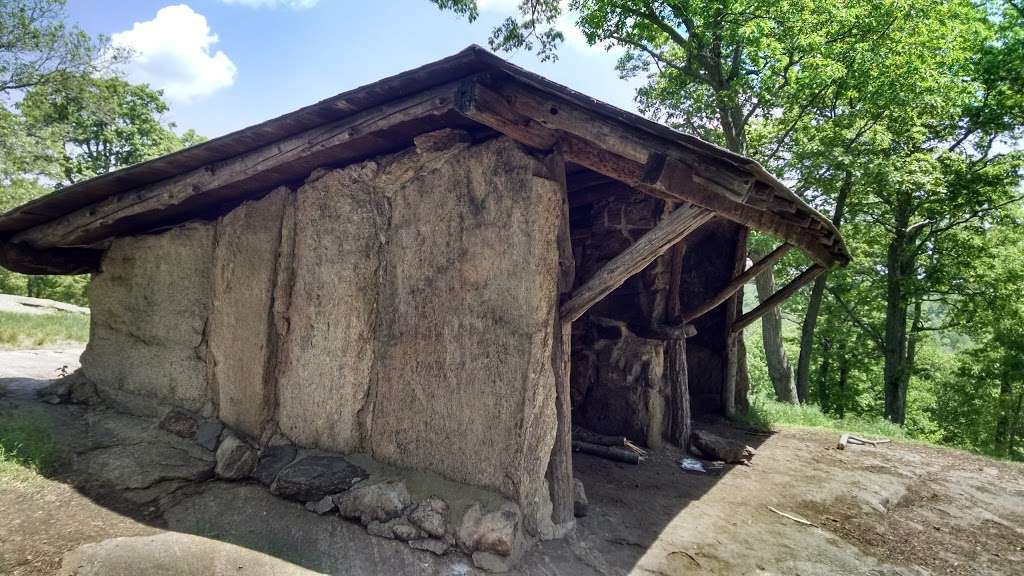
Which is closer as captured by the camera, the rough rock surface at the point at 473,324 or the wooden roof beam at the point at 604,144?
the wooden roof beam at the point at 604,144

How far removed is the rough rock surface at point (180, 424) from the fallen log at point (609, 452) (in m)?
3.77

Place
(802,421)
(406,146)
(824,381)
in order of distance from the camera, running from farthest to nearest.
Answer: (824,381), (802,421), (406,146)

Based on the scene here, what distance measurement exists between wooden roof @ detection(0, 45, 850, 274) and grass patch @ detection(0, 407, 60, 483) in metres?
1.69

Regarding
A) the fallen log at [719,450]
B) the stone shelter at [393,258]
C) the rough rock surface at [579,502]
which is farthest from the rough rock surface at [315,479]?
the fallen log at [719,450]

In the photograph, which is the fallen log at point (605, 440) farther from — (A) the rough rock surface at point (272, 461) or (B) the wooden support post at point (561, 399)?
(A) the rough rock surface at point (272, 461)

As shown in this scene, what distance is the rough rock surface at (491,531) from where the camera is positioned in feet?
9.85

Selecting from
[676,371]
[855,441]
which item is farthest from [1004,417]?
[676,371]

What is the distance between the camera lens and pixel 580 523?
367 centimetres

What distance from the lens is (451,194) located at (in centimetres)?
361

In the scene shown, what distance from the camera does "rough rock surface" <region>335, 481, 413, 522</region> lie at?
3264mm

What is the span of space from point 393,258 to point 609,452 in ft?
10.7

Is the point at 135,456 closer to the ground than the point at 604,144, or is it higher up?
closer to the ground

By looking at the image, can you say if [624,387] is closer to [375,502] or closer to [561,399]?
[561,399]

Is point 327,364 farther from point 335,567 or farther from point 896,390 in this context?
point 896,390
